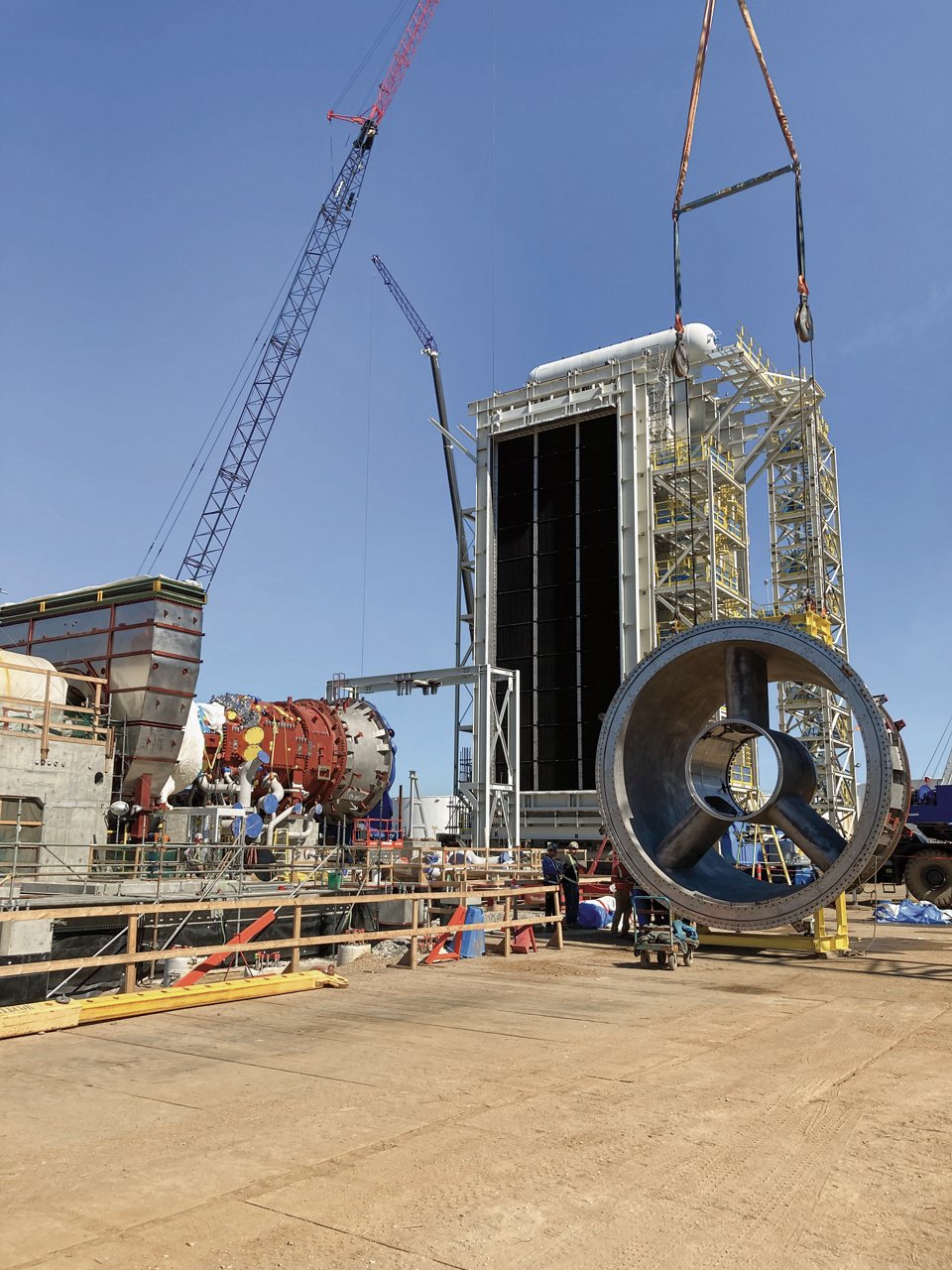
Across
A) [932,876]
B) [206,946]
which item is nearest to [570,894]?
[206,946]

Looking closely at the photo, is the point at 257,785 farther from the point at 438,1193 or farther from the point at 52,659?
the point at 438,1193

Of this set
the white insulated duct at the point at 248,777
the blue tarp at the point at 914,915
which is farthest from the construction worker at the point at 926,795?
the white insulated duct at the point at 248,777

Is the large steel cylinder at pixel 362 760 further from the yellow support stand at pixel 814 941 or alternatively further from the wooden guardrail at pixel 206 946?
the yellow support stand at pixel 814 941

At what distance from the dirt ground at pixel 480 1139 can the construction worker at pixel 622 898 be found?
8189 millimetres

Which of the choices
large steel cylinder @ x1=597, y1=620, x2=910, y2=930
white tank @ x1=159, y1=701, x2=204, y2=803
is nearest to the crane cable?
large steel cylinder @ x1=597, y1=620, x2=910, y2=930

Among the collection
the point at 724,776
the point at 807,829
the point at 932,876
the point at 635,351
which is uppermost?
the point at 635,351

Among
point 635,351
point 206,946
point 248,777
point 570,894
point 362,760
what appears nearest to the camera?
point 206,946

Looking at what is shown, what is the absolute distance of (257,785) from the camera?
31.7 m

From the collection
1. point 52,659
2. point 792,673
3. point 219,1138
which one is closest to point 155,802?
point 52,659

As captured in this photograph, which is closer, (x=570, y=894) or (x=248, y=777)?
(x=570, y=894)

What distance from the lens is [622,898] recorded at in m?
20.5

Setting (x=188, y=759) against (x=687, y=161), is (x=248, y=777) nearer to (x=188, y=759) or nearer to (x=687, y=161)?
(x=188, y=759)

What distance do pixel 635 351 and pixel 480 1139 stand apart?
174 feet

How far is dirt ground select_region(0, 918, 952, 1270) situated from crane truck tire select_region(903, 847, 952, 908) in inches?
719
